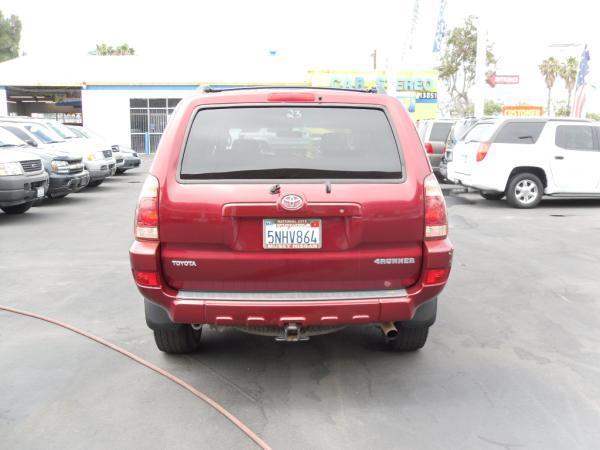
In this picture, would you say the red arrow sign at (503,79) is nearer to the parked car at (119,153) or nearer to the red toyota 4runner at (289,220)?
the parked car at (119,153)

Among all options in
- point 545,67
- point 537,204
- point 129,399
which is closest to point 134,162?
point 537,204

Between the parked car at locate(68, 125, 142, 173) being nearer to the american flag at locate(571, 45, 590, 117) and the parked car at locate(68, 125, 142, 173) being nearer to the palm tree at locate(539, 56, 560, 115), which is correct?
→ the american flag at locate(571, 45, 590, 117)

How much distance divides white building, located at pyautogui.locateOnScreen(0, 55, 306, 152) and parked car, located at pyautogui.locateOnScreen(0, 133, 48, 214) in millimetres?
23270

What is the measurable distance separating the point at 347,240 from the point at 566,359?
1.97m

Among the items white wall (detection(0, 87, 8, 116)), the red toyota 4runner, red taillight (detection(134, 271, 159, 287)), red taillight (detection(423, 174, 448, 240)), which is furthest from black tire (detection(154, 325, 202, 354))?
white wall (detection(0, 87, 8, 116))

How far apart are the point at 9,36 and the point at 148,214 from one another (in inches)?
2667

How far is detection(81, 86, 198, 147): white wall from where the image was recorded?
34594 millimetres

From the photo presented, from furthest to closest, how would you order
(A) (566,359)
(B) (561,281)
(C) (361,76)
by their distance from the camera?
(C) (361,76)
(B) (561,281)
(A) (566,359)

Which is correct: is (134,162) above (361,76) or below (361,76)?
below

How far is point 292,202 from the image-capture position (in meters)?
3.62

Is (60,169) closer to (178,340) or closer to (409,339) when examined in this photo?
(178,340)

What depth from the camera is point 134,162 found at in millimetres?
21359

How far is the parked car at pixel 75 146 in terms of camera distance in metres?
14.9

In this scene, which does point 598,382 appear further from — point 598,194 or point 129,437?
point 598,194
